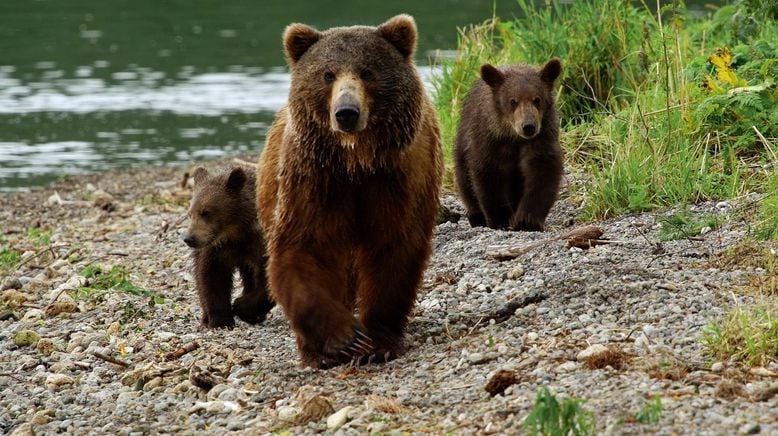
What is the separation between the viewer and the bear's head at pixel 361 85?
5113mm

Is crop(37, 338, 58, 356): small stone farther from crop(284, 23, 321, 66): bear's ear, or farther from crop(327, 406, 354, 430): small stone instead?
crop(327, 406, 354, 430): small stone

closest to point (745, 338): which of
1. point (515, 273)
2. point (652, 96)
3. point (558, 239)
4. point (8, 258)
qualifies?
point (515, 273)

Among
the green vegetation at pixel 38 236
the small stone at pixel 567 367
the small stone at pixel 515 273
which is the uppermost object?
the small stone at pixel 567 367

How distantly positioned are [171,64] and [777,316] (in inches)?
712

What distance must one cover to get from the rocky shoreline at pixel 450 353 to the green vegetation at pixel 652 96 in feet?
1.15

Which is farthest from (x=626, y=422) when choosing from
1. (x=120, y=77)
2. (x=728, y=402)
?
(x=120, y=77)

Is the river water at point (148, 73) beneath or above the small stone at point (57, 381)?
beneath

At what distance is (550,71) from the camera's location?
317 inches

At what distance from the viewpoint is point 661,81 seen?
8.48 metres

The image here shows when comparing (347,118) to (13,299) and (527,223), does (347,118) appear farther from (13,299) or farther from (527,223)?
(13,299)

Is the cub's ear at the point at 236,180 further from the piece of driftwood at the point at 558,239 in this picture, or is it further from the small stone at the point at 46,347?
the piece of driftwood at the point at 558,239

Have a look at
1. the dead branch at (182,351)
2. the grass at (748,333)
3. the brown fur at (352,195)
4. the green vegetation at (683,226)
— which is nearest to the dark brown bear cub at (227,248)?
the dead branch at (182,351)

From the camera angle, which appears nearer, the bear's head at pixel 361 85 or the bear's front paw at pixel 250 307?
the bear's head at pixel 361 85

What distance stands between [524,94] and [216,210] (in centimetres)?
219
